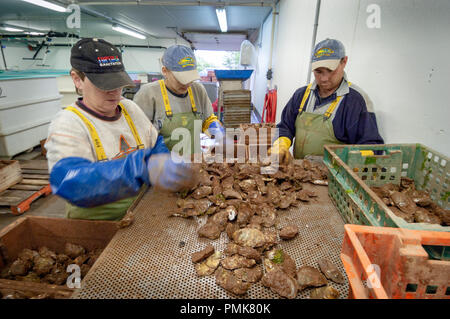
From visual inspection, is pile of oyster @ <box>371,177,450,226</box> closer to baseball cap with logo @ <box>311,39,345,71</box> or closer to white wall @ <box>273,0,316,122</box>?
baseball cap with logo @ <box>311,39,345,71</box>

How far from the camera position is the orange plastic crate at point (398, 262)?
68 centimetres

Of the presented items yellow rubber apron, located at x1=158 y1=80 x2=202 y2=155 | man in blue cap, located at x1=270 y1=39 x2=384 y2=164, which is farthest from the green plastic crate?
yellow rubber apron, located at x1=158 y1=80 x2=202 y2=155

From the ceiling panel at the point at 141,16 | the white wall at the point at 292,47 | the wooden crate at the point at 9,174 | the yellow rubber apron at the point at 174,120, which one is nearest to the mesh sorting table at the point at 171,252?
the yellow rubber apron at the point at 174,120

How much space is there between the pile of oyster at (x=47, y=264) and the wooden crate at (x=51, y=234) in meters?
0.05

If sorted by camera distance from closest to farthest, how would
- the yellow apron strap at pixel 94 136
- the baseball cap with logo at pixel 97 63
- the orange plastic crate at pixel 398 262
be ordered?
the orange plastic crate at pixel 398 262 → the baseball cap with logo at pixel 97 63 → the yellow apron strap at pixel 94 136

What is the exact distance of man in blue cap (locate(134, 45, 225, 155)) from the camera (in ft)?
7.42

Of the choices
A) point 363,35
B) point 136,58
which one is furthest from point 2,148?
point 136,58

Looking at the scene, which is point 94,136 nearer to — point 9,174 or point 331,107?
point 331,107

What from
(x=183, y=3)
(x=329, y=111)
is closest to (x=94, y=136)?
(x=329, y=111)

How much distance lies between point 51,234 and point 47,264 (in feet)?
0.80

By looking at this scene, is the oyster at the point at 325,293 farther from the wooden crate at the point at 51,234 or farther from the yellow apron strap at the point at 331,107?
the yellow apron strap at the point at 331,107

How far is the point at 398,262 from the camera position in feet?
2.31
